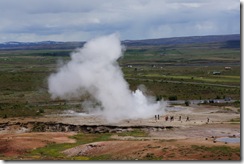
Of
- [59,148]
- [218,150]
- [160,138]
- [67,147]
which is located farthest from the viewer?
[160,138]

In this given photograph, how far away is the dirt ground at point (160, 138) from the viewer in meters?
35.4

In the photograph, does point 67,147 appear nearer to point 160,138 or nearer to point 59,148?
point 59,148

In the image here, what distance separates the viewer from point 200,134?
48406 millimetres

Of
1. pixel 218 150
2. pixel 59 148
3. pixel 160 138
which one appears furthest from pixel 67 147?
pixel 218 150

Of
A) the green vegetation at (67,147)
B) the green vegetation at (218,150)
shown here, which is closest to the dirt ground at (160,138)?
the green vegetation at (218,150)

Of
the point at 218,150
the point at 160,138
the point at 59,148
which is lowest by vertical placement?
the point at 59,148

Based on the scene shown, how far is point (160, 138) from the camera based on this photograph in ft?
156

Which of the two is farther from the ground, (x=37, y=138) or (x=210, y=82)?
(x=210, y=82)

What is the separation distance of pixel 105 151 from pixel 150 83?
7217 centimetres

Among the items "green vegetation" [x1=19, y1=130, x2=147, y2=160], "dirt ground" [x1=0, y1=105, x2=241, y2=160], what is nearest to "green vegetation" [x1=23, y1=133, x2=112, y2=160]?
"green vegetation" [x1=19, y1=130, x2=147, y2=160]

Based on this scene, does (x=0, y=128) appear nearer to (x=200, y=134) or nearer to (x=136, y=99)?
(x=136, y=99)

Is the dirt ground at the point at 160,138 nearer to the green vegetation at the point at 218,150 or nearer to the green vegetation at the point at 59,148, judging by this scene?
the green vegetation at the point at 218,150

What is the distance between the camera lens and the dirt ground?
35.4 meters

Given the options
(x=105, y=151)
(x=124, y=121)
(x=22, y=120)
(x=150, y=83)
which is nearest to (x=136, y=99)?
(x=124, y=121)
